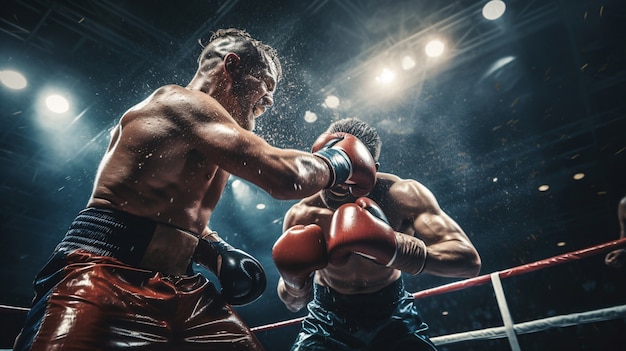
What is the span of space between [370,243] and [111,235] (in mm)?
931

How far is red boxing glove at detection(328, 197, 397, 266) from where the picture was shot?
1387 millimetres

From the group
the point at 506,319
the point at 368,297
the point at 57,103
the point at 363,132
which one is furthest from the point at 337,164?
the point at 57,103

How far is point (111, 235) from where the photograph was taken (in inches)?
40.4

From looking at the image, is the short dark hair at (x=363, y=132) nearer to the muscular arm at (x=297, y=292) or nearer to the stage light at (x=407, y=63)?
the muscular arm at (x=297, y=292)

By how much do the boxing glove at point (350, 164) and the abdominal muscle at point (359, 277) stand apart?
0.44m

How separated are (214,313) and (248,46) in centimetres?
125

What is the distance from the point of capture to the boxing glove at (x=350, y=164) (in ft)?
4.60

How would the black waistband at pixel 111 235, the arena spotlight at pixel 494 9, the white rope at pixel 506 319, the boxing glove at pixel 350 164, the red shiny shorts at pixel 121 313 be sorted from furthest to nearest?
the arena spotlight at pixel 494 9 → the white rope at pixel 506 319 → the boxing glove at pixel 350 164 → the black waistband at pixel 111 235 → the red shiny shorts at pixel 121 313

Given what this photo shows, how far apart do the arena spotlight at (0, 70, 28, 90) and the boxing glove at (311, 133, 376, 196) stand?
562 centimetres

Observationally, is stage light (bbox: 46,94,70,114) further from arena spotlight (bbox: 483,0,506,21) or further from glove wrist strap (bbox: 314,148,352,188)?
arena spotlight (bbox: 483,0,506,21)

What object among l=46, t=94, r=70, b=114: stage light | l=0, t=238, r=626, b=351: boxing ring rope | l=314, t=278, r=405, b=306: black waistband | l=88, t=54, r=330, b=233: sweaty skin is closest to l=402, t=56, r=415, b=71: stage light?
l=0, t=238, r=626, b=351: boxing ring rope

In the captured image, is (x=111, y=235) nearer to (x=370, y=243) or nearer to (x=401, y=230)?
(x=370, y=243)

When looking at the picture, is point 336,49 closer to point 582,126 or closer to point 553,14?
point 553,14

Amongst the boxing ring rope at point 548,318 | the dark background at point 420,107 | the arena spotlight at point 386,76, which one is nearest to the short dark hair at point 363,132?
the boxing ring rope at point 548,318
